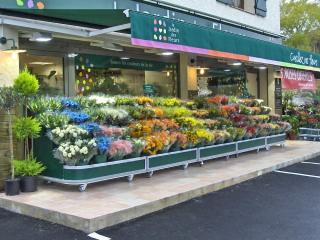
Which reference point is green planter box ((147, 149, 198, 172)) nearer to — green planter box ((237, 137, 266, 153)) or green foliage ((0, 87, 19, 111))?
green planter box ((237, 137, 266, 153))

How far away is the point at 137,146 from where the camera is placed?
8828 mm

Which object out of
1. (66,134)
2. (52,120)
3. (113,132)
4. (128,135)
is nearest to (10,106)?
(52,120)

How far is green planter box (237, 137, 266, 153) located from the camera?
12.3 meters

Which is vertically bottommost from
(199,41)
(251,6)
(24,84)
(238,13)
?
(24,84)

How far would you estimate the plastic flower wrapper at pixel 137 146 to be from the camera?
8.80 m

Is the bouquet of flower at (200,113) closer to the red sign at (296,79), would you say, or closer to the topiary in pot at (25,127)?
the topiary in pot at (25,127)

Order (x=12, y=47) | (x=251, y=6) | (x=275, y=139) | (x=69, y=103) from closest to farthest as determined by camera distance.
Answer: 1. (x=12, y=47)
2. (x=69, y=103)
3. (x=275, y=139)
4. (x=251, y=6)

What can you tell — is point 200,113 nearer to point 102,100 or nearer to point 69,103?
point 102,100

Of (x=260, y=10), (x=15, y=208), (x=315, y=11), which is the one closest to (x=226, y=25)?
(x=260, y=10)

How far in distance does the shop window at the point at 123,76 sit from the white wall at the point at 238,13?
1.96 metres

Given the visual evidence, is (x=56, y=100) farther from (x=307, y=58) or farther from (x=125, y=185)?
(x=307, y=58)

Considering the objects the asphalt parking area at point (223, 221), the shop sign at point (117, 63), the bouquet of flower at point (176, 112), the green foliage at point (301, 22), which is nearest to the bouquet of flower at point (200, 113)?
the bouquet of flower at point (176, 112)

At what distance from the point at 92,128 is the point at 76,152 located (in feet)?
2.13

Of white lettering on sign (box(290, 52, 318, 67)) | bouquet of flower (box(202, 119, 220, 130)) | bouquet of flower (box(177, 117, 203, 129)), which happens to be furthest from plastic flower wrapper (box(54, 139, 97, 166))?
white lettering on sign (box(290, 52, 318, 67))
